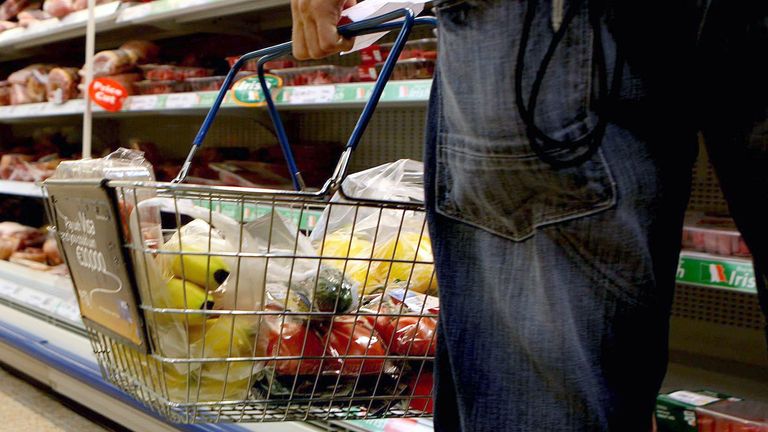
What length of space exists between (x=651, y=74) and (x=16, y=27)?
3.64m

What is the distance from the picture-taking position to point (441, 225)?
0.58 meters

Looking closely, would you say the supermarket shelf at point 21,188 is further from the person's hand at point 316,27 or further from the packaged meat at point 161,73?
the person's hand at point 316,27

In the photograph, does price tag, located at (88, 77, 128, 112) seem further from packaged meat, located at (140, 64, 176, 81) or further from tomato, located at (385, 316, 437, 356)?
tomato, located at (385, 316, 437, 356)

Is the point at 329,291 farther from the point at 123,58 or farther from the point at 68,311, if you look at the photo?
the point at 123,58

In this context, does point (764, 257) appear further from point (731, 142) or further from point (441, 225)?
point (441, 225)

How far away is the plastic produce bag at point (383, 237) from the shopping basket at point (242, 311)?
0.11 feet

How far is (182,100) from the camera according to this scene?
2.36 m

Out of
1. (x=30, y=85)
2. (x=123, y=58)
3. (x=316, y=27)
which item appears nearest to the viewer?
(x=316, y=27)

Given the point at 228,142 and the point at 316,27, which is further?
the point at 228,142

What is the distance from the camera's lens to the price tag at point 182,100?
2.32m

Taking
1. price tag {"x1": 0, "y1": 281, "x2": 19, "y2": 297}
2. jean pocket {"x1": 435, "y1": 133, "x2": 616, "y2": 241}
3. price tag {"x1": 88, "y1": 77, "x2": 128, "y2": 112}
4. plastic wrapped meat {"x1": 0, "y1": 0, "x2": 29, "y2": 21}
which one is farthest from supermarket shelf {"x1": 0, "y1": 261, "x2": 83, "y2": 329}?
jean pocket {"x1": 435, "y1": 133, "x2": 616, "y2": 241}

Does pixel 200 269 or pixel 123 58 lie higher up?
pixel 123 58

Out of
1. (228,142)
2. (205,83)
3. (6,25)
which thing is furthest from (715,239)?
(6,25)

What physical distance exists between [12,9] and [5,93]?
441 millimetres
